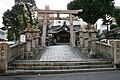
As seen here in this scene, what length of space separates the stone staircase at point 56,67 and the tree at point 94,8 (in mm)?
33363

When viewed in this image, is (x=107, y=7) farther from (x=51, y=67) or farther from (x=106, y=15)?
(x=51, y=67)

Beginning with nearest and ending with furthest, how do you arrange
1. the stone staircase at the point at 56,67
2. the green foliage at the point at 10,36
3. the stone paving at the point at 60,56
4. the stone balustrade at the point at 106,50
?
1. the stone staircase at the point at 56,67
2. the stone balustrade at the point at 106,50
3. the stone paving at the point at 60,56
4. the green foliage at the point at 10,36

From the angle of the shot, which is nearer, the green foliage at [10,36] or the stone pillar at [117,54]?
the stone pillar at [117,54]

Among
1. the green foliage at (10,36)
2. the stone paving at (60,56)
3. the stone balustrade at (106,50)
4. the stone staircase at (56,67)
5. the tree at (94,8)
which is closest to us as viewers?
the stone staircase at (56,67)

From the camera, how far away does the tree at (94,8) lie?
46.6 m

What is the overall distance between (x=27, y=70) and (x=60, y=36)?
35.9 m

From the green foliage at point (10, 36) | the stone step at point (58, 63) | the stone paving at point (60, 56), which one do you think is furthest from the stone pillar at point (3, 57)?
the green foliage at point (10, 36)

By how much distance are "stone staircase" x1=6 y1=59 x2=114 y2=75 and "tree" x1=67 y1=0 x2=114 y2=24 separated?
33363 millimetres

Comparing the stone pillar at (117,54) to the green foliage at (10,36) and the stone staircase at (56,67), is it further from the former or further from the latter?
the green foliage at (10,36)

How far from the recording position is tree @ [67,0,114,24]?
4659 centimetres

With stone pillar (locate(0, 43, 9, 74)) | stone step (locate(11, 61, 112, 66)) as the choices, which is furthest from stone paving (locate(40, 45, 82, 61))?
stone pillar (locate(0, 43, 9, 74))

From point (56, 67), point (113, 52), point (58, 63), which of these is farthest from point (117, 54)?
point (56, 67)

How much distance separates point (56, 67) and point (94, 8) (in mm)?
35432

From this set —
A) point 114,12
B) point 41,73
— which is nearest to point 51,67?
point 41,73
